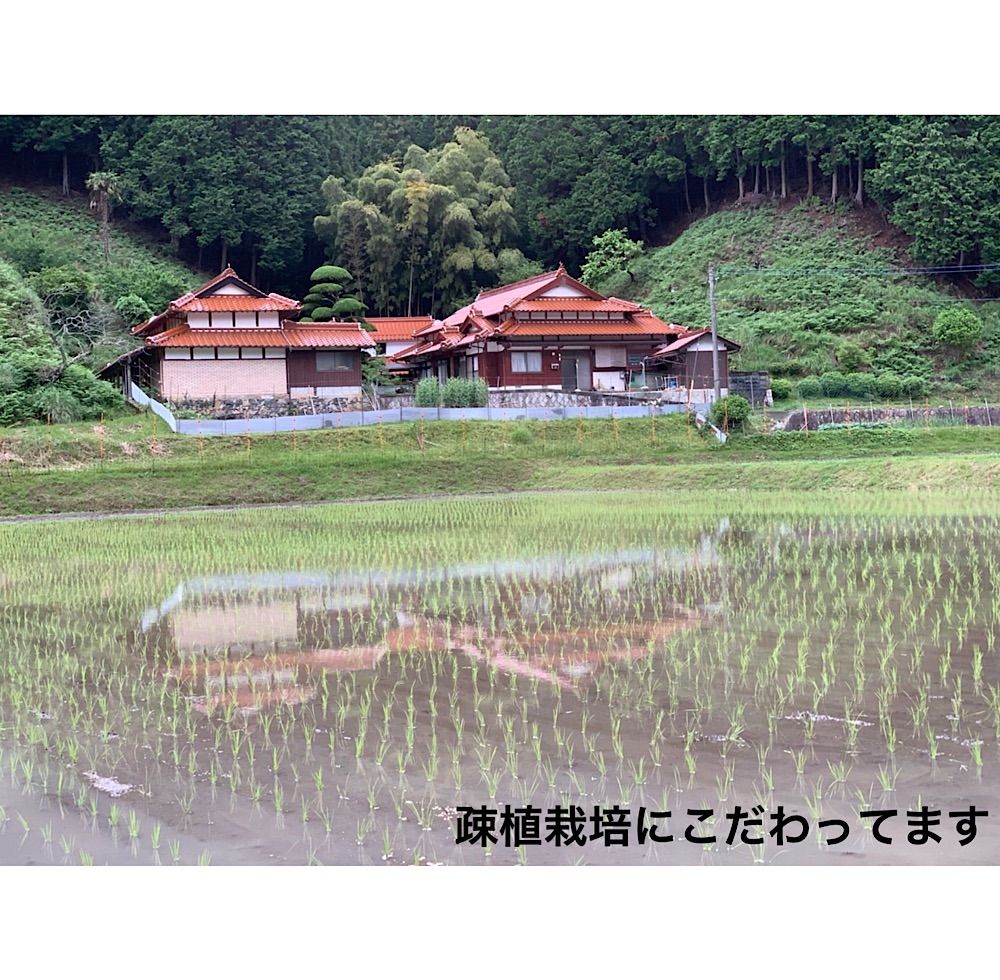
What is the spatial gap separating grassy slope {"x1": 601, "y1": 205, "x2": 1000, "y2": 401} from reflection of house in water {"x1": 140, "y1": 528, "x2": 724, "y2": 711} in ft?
105

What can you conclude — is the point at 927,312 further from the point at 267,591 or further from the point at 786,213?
the point at 267,591

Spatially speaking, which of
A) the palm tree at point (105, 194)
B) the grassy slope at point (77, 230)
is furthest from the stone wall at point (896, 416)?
the palm tree at point (105, 194)

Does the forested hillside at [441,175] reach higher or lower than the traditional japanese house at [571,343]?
higher

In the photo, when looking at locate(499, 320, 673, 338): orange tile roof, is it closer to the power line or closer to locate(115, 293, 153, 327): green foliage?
the power line

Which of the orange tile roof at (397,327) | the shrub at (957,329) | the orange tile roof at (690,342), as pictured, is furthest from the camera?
the orange tile roof at (397,327)

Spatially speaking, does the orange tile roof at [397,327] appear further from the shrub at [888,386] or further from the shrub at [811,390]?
the shrub at [888,386]

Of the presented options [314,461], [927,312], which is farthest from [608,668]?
[927,312]

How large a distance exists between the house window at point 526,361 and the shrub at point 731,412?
9823 millimetres

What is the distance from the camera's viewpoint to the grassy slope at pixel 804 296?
43.3 metres

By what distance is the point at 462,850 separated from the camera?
15.6 feet

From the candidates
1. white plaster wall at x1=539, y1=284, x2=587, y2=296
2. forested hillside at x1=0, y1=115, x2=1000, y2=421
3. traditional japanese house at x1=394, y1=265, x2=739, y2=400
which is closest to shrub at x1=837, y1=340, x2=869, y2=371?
forested hillside at x1=0, y1=115, x2=1000, y2=421

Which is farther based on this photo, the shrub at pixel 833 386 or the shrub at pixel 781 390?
the shrub at pixel 781 390

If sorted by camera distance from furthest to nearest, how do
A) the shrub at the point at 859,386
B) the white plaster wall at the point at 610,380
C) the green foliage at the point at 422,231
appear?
the green foliage at the point at 422,231 < the white plaster wall at the point at 610,380 < the shrub at the point at 859,386

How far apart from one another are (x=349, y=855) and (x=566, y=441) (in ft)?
90.1
